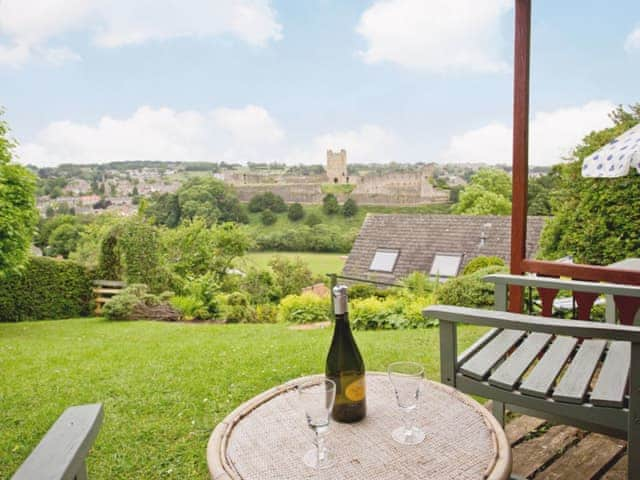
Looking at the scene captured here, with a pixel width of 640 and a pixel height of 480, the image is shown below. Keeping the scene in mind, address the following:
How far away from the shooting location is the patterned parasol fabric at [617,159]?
1.73 meters

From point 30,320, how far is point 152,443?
548 cm

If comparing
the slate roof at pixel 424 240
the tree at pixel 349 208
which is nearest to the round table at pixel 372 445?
the slate roof at pixel 424 240

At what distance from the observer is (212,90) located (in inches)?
581

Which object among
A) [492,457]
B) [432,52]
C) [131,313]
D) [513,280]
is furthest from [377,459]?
[432,52]

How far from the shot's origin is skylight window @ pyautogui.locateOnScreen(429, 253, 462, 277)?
8891 mm

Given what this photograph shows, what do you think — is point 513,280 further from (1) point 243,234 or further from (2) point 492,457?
(1) point 243,234

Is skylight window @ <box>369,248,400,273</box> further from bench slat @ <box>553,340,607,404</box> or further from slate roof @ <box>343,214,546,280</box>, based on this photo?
bench slat @ <box>553,340,607,404</box>

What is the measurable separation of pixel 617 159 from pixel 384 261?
25.9 ft

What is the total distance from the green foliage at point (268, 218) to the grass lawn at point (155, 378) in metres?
5.17

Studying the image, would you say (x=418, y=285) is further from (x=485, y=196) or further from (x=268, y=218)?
(x=485, y=196)

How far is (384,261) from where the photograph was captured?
965cm

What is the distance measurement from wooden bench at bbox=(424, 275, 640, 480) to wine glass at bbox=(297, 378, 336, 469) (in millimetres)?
592

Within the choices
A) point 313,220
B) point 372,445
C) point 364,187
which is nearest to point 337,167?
point 364,187

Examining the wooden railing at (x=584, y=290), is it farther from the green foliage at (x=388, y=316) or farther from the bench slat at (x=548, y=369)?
the green foliage at (x=388, y=316)
